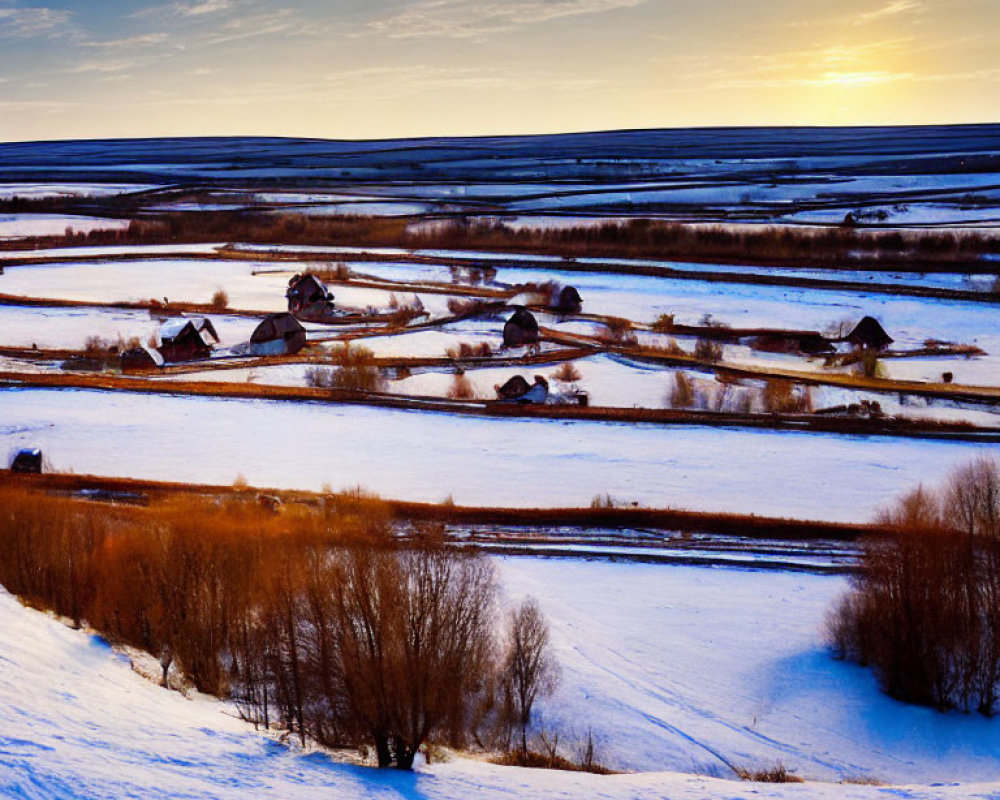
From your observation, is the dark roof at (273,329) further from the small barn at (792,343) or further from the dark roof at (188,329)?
the small barn at (792,343)

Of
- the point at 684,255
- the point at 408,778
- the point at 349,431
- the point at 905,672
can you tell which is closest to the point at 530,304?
the point at 684,255

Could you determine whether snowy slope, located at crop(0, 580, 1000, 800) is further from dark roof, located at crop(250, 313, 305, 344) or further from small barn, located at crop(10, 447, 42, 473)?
dark roof, located at crop(250, 313, 305, 344)

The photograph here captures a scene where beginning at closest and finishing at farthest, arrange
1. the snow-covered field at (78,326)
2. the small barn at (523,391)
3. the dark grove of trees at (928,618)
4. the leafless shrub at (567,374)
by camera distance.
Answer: the dark grove of trees at (928,618), the small barn at (523,391), the leafless shrub at (567,374), the snow-covered field at (78,326)

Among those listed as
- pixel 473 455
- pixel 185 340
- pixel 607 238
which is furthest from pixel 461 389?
pixel 607 238

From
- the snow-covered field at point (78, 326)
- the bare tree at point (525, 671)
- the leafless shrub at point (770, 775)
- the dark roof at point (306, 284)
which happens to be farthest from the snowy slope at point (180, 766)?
the dark roof at point (306, 284)

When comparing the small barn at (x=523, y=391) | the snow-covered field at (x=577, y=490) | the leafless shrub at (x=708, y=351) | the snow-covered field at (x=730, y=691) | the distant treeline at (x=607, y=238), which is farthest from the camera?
the distant treeline at (x=607, y=238)

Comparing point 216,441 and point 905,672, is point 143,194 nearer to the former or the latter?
point 216,441

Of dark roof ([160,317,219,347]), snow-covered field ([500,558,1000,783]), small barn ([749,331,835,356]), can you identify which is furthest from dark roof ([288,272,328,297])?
snow-covered field ([500,558,1000,783])
